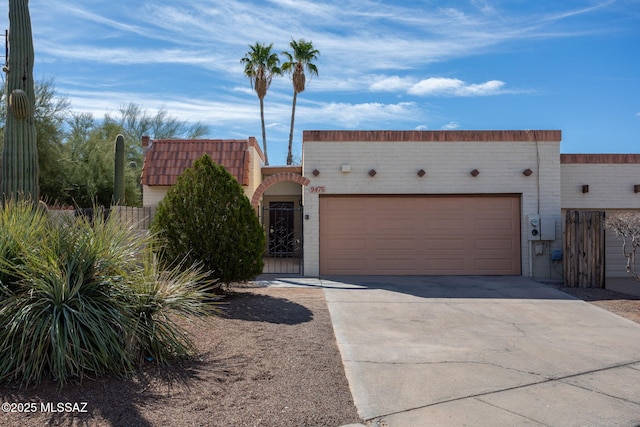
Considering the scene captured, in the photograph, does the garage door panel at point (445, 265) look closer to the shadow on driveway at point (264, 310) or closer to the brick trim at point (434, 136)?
the brick trim at point (434, 136)

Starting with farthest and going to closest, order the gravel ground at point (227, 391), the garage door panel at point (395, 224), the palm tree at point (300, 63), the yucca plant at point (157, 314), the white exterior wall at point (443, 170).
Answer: the palm tree at point (300, 63), the garage door panel at point (395, 224), the white exterior wall at point (443, 170), the yucca plant at point (157, 314), the gravel ground at point (227, 391)

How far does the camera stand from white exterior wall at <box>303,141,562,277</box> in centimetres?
1471

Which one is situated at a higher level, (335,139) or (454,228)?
(335,139)

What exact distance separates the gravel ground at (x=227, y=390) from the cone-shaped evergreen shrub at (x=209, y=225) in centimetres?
206

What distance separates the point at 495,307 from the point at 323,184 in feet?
19.7

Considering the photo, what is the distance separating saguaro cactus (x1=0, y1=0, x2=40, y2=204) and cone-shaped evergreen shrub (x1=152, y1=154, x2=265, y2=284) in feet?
9.92

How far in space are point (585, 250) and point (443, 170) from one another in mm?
4035

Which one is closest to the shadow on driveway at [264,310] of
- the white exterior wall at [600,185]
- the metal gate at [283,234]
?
the metal gate at [283,234]

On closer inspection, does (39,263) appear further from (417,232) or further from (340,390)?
(417,232)

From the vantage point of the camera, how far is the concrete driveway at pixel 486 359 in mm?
4984

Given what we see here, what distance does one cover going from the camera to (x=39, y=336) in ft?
17.1

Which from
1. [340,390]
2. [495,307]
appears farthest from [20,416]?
[495,307]

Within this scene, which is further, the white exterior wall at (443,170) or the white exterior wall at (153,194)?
the white exterior wall at (153,194)

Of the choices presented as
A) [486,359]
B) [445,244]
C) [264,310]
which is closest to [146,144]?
[445,244]
